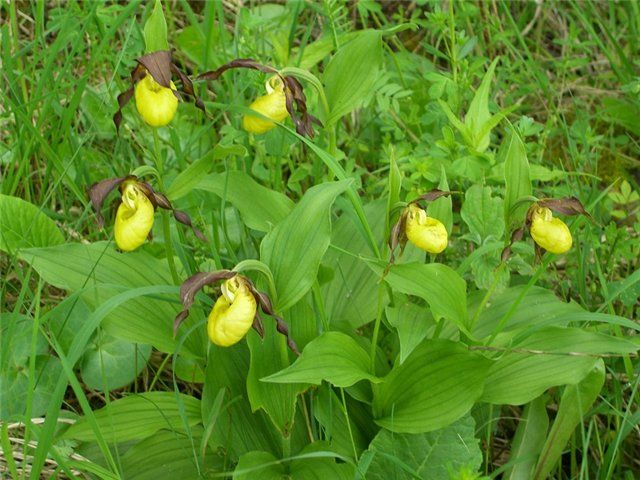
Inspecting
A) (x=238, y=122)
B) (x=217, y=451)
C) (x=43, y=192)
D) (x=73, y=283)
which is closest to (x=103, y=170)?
(x=43, y=192)

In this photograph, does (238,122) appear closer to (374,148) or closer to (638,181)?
(374,148)

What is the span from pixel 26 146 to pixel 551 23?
74.2 inches

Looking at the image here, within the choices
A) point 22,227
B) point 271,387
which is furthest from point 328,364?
point 22,227

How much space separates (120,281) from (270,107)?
44 cm

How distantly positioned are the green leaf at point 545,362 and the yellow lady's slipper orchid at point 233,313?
49cm

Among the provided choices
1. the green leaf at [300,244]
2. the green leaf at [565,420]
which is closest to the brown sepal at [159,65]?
the green leaf at [300,244]

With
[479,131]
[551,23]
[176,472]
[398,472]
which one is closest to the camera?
[398,472]

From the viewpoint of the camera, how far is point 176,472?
1449 mm

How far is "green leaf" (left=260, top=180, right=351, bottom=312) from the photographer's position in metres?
1.25

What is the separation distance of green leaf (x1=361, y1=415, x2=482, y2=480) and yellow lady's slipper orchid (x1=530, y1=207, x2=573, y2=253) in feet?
1.11

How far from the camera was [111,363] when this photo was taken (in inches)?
62.2

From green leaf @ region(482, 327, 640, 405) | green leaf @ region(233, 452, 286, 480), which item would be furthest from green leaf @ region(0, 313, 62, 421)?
green leaf @ region(482, 327, 640, 405)

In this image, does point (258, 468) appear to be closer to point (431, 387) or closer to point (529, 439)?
point (431, 387)

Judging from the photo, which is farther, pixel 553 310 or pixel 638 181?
pixel 638 181
